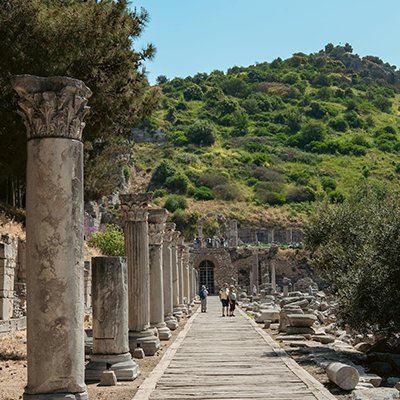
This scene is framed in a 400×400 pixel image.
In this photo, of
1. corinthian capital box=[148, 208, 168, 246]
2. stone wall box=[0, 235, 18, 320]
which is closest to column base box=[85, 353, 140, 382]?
corinthian capital box=[148, 208, 168, 246]

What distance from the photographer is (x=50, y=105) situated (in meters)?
7.64

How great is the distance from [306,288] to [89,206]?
64.7 ft

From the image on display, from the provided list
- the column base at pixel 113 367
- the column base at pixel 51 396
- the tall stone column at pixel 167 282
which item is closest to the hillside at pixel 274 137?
the tall stone column at pixel 167 282

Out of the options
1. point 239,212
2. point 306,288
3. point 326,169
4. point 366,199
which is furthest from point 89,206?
point 326,169

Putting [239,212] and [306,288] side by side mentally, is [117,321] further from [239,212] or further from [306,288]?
[239,212]

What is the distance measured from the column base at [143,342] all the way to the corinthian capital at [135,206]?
93.7 inches

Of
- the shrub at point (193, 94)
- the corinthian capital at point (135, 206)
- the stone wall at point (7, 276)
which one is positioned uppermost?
the shrub at point (193, 94)

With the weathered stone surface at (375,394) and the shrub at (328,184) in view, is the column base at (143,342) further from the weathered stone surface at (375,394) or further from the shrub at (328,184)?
the shrub at (328,184)

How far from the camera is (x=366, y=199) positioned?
837 inches

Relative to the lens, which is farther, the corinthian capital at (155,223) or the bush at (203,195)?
the bush at (203,195)

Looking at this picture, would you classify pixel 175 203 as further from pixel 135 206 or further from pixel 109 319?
pixel 109 319

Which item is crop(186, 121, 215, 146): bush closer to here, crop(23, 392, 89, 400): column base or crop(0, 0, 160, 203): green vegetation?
crop(0, 0, 160, 203): green vegetation

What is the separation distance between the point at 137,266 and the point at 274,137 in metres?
108

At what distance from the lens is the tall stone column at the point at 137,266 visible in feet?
48.2
